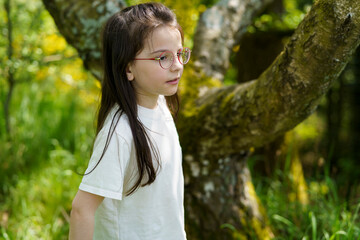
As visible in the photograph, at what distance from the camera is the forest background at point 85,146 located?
2.47 m

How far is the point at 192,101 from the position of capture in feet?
7.11

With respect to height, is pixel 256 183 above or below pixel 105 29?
below

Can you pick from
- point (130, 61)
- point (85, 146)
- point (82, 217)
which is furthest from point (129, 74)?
point (85, 146)

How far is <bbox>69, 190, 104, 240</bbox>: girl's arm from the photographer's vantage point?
1.24 m

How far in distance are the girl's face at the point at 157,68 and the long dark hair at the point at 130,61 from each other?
2 cm

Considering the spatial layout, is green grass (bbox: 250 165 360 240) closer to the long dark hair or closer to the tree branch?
the tree branch

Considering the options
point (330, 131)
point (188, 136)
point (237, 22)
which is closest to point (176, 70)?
point (188, 136)

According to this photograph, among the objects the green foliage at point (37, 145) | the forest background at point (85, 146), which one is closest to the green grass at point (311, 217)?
the forest background at point (85, 146)

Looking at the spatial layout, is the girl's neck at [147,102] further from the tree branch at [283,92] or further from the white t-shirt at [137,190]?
the tree branch at [283,92]

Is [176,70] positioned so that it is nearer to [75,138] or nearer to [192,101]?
[192,101]

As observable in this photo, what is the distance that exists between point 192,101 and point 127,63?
85 cm

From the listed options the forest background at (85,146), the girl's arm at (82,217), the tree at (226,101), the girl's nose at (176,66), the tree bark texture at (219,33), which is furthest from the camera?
the forest background at (85,146)

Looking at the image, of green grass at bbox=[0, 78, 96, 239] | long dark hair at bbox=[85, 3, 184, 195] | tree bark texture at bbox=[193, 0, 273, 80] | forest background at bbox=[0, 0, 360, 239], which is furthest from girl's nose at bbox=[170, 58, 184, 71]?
green grass at bbox=[0, 78, 96, 239]

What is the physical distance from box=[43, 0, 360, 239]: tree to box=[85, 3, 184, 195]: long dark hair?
1.81ft
